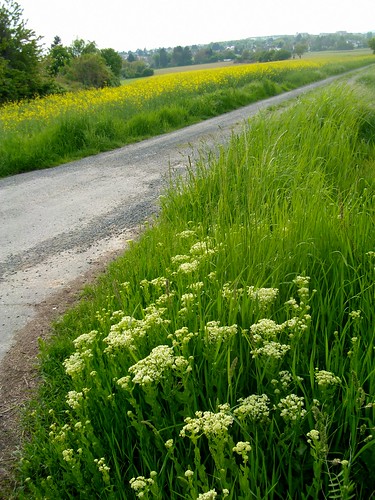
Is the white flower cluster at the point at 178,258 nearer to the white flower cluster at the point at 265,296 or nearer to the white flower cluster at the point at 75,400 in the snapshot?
the white flower cluster at the point at 265,296

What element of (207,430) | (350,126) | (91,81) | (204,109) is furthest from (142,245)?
(91,81)

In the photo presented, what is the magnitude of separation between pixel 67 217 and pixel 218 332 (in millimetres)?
5435

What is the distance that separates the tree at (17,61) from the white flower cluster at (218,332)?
24.9 meters

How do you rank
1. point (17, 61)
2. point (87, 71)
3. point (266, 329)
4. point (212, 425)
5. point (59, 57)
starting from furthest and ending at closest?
1. point (59, 57)
2. point (87, 71)
3. point (17, 61)
4. point (266, 329)
5. point (212, 425)

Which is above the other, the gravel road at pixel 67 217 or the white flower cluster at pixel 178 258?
the white flower cluster at pixel 178 258

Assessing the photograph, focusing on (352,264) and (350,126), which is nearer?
(352,264)

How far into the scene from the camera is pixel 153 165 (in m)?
10.3

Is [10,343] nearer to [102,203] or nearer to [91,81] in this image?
[102,203]

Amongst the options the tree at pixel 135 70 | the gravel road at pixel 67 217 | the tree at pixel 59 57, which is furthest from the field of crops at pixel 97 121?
the tree at pixel 135 70

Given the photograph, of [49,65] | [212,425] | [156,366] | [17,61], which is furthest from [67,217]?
[49,65]

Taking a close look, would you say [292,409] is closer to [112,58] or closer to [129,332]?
[129,332]

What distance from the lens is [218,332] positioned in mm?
2402

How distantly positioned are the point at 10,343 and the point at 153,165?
6.77 meters

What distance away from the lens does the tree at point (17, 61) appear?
24.4 metres
